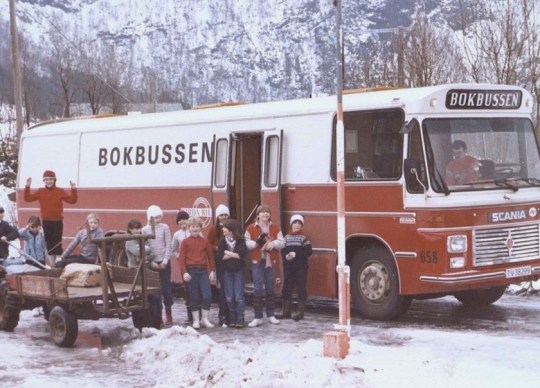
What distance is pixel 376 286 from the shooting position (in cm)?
1431

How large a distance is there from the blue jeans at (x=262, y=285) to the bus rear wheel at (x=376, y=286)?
1.18m

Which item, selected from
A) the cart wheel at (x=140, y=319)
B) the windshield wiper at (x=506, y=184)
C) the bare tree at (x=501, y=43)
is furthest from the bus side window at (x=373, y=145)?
the bare tree at (x=501, y=43)

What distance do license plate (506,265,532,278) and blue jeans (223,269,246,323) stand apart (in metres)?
3.63

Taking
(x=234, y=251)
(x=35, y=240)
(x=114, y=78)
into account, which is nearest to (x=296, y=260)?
(x=234, y=251)

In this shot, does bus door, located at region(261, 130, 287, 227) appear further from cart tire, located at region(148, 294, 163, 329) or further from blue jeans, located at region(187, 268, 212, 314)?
cart tire, located at region(148, 294, 163, 329)

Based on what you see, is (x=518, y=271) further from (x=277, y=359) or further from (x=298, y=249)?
(x=277, y=359)

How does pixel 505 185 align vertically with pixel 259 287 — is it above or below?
above

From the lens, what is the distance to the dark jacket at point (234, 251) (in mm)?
14039

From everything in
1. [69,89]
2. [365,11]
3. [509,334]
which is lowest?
[509,334]

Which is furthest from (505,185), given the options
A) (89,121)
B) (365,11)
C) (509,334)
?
(365,11)

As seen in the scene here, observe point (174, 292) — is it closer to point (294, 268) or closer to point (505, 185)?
point (294, 268)

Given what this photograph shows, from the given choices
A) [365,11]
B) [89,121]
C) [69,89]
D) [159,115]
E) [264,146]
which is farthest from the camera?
[365,11]

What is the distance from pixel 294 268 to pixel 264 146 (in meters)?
2.22

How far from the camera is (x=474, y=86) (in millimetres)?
14125
